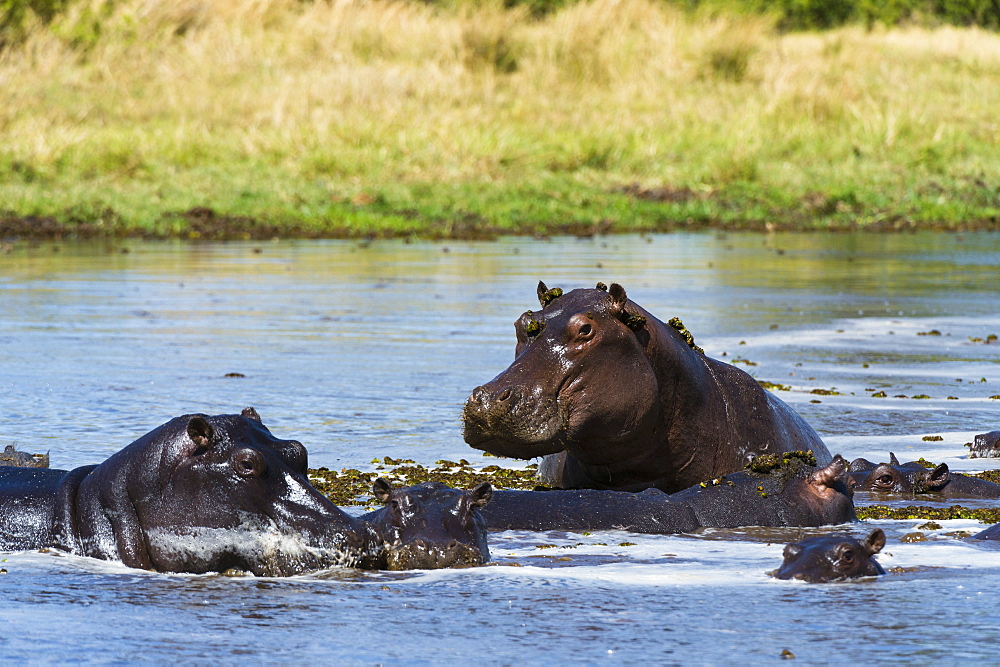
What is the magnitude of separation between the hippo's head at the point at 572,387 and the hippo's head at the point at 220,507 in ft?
2.98

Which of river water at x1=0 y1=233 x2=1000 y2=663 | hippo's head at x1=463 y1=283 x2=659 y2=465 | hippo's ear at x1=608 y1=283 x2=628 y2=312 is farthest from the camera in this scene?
hippo's ear at x1=608 y1=283 x2=628 y2=312

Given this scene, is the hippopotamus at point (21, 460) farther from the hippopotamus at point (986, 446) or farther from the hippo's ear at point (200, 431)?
the hippopotamus at point (986, 446)

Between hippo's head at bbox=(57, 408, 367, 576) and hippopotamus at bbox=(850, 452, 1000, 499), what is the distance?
247cm

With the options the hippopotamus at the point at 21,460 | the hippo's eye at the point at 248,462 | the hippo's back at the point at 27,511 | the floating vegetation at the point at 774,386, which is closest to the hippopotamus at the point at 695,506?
the hippo's eye at the point at 248,462

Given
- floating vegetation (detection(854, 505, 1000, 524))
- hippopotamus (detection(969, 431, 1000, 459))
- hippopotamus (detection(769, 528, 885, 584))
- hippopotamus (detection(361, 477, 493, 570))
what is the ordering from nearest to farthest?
hippopotamus (detection(769, 528, 885, 584))
hippopotamus (detection(361, 477, 493, 570))
floating vegetation (detection(854, 505, 1000, 524))
hippopotamus (detection(969, 431, 1000, 459))

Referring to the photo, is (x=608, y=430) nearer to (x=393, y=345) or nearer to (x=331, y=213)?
(x=393, y=345)

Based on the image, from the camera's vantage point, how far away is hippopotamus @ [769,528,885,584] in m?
4.71

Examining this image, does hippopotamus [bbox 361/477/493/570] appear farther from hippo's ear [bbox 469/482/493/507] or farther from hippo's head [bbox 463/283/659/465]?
hippo's head [bbox 463/283/659/465]

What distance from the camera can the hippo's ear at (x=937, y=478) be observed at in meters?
6.20

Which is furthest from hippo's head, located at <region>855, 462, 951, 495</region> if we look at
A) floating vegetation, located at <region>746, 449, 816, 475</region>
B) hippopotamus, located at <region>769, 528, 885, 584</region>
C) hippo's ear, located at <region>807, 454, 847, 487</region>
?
hippopotamus, located at <region>769, 528, 885, 584</region>

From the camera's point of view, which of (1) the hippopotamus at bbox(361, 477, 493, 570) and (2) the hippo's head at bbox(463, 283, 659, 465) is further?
(2) the hippo's head at bbox(463, 283, 659, 465)

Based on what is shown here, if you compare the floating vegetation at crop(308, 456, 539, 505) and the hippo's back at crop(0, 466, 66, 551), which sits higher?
the hippo's back at crop(0, 466, 66, 551)

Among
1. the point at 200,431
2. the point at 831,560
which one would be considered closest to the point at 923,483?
the point at 831,560

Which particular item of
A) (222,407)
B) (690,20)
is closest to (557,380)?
(222,407)
